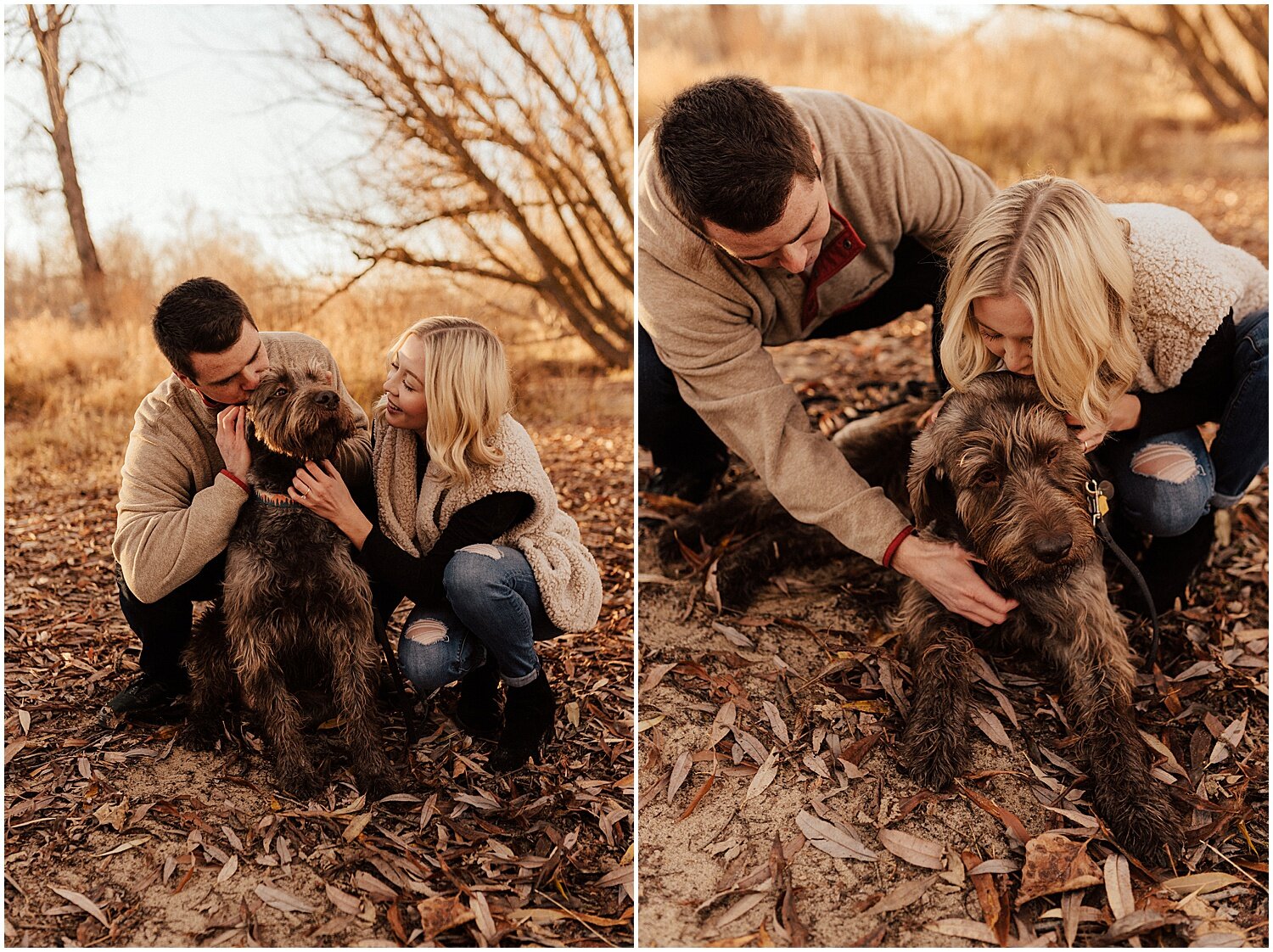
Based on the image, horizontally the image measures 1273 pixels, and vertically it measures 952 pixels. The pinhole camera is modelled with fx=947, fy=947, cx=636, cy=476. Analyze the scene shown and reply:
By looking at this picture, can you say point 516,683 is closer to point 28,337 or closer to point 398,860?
point 398,860

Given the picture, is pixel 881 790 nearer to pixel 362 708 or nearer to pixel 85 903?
pixel 362 708

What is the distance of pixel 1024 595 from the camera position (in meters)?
3.40

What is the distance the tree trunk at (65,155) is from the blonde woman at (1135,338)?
4.37 metres

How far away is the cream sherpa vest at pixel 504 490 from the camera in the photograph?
3564mm

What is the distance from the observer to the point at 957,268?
3215 mm

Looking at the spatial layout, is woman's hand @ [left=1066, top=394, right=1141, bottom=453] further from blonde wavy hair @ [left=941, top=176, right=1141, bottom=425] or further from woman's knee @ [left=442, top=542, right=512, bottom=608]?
woman's knee @ [left=442, top=542, right=512, bottom=608]

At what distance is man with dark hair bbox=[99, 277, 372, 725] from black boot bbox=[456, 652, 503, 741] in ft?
2.91

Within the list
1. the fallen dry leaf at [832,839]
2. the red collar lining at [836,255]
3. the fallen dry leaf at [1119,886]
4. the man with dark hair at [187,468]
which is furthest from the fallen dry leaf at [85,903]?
the red collar lining at [836,255]

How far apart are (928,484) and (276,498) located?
90.9 inches

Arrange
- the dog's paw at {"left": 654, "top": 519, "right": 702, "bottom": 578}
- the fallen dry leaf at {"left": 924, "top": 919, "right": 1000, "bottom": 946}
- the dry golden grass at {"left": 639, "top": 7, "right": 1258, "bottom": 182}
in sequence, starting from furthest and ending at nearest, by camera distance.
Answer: the dry golden grass at {"left": 639, "top": 7, "right": 1258, "bottom": 182}
the dog's paw at {"left": 654, "top": 519, "right": 702, "bottom": 578}
the fallen dry leaf at {"left": 924, "top": 919, "right": 1000, "bottom": 946}

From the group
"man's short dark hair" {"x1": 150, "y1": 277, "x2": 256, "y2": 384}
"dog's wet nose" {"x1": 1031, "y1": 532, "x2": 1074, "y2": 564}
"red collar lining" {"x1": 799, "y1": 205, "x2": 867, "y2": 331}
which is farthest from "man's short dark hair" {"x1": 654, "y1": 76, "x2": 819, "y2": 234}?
"man's short dark hair" {"x1": 150, "y1": 277, "x2": 256, "y2": 384}

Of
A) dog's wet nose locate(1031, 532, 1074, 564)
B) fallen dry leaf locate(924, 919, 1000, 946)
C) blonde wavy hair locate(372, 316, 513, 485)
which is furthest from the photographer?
blonde wavy hair locate(372, 316, 513, 485)

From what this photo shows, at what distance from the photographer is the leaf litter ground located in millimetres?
2846

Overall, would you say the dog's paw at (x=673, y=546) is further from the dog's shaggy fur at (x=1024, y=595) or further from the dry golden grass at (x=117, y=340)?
the dry golden grass at (x=117, y=340)
